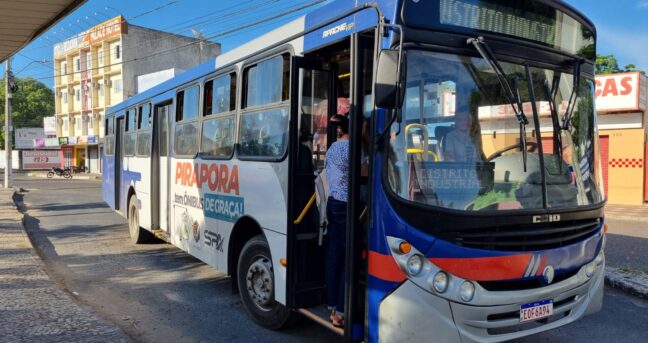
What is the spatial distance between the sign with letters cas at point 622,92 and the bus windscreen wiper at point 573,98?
47.0 ft

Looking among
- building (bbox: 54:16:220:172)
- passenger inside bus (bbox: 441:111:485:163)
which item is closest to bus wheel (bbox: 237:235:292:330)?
passenger inside bus (bbox: 441:111:485:163)

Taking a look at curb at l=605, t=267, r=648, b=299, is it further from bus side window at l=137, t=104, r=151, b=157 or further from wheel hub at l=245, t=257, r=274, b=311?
bus side window at l=137, t=104, r=151, b=157

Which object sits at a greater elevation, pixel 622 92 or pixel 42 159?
pixel 622 92

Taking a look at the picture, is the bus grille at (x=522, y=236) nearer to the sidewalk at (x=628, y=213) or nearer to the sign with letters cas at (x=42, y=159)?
the sidewalk at (x=628, y=213)

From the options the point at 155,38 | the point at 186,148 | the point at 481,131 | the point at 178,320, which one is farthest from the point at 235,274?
the point at 155,38

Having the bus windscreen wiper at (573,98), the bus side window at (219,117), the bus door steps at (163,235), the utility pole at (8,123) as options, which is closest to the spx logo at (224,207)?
the bus side window at (219,117)

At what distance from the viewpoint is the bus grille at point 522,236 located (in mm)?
3264

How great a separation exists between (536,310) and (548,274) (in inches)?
10.6

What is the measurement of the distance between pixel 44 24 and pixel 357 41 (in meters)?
5.30

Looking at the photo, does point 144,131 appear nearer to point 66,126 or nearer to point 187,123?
point 187,123

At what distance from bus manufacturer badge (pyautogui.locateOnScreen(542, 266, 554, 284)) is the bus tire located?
731 cm

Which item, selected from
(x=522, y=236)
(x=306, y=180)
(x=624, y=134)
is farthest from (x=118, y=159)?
(x=624, y=134)

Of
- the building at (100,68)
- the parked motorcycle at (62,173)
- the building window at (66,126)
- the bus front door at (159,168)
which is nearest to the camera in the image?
the bus front door at (159,168)

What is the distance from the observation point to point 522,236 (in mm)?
3432
